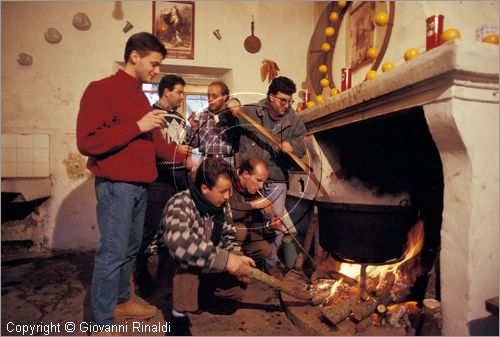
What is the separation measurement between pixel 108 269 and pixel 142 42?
134cm

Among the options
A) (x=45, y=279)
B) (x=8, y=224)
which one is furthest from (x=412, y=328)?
(x=8, y=224)

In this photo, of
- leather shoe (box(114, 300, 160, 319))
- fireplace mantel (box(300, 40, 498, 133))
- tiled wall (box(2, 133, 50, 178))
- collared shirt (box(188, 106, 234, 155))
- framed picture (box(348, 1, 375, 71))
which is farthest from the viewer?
tiled wall (box(2, 133, 50, 178))

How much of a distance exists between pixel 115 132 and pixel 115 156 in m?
0.14

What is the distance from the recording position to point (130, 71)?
192 centimetres

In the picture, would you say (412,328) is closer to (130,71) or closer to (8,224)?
(130,71)

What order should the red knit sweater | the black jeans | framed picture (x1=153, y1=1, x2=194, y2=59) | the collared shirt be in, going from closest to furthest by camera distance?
the red knit sweater
the black jeans
the collared shirt
framed picture (x1=153, y1=1, x2=194, y2=59)

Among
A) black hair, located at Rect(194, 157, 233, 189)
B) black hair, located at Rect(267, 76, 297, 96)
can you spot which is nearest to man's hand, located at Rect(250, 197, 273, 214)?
black hair, located at Rect(194, 157, 233, 189)

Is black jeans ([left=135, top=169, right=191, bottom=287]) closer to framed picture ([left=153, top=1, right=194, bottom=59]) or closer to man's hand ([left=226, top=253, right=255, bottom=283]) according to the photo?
man's hand ([left=226, top=253, right=255, bottom=283])

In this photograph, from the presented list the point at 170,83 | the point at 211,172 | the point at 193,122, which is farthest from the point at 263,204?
the point at 170,83

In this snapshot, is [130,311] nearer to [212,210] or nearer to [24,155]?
[212,210]

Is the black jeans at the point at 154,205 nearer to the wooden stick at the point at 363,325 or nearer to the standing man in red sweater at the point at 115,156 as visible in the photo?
the standing man in red sweater at the point at 115,156

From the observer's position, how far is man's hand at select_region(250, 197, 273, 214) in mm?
2767

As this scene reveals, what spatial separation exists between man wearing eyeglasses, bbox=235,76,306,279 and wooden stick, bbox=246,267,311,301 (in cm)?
59

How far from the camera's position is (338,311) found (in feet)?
6.18
